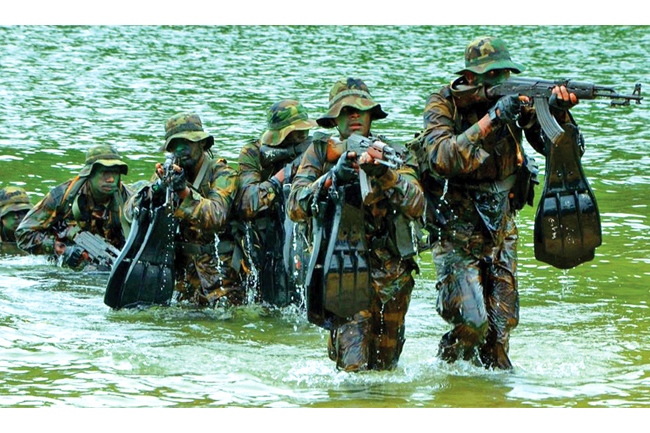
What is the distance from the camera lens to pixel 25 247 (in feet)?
50.1

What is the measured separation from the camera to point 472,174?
10242 millimetres

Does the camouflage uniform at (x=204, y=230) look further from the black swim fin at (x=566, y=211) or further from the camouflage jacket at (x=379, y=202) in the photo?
the black swim fin at (x=566, y=211)

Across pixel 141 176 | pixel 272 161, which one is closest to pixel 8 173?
pixel 141 176

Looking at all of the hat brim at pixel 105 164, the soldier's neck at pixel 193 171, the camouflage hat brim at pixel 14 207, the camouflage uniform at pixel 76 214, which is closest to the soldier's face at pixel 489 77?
the soldier's neck at pixel 193 171

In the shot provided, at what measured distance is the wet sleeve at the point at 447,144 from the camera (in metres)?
9.79

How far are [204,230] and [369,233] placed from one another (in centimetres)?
296

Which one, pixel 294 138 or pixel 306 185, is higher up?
pixel 294 138

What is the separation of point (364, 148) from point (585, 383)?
8.60 feet

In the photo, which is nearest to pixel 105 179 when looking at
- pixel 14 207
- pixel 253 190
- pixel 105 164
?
pixel 105 164

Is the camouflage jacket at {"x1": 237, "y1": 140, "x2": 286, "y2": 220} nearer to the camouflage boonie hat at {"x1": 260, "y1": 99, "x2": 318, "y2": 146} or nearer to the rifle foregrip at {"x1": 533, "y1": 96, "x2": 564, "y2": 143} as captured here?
the camouflage boonie hat at {"x1": 260, "y1": 99, "x2": 318, "y2": 146}

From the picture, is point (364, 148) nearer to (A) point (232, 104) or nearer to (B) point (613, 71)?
(A) point (232, 104)

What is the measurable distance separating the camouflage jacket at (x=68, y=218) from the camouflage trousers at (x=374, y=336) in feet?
16.1

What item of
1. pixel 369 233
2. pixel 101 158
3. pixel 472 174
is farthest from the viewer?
pixel 101 158

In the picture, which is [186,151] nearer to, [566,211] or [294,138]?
[294,138]
